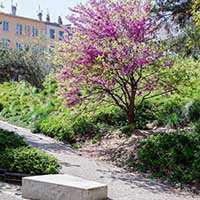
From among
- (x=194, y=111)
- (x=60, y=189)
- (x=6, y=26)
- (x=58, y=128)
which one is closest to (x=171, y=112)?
(x=194, y=111)

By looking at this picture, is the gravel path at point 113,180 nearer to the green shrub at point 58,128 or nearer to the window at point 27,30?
the green shrub at point 58,128

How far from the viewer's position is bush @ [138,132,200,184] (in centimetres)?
985

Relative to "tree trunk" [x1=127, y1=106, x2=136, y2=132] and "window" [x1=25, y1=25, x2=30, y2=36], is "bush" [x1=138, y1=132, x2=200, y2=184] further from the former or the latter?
"window" [x1=25, y1=25, x2=30, y2=36]

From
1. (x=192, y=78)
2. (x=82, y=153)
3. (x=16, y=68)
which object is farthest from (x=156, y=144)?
(x=16, y=68)

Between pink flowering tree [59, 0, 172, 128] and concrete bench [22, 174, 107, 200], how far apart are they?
5.05m

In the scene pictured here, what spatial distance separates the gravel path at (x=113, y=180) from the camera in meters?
8.34

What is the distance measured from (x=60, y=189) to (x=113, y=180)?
196 cm

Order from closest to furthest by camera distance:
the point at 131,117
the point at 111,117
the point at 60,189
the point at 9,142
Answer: the point at 60,189
the point at 9,142
the point at 131,117
the point at 111,117

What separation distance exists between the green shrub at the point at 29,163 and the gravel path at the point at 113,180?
1.56ft

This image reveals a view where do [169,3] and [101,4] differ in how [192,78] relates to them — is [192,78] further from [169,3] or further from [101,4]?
[101,4]

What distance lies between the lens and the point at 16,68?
16344 mm

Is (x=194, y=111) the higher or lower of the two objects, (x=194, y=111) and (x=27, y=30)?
the lower

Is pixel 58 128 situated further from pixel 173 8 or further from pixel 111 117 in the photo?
pixel 173 8

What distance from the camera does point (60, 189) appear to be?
25.8 ft
